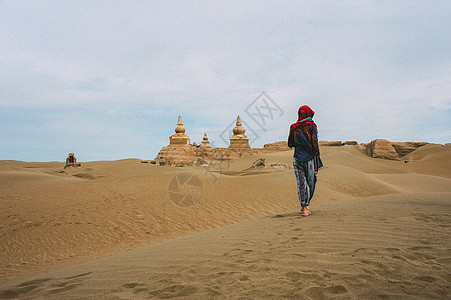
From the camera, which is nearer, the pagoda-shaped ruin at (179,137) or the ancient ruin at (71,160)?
the ancient ruin at (71,160)

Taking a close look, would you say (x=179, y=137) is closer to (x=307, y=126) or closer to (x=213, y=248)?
(x=307, y=126)

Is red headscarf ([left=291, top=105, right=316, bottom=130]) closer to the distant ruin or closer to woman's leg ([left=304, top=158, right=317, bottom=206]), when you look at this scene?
woman's leg ([left=304, top=158, right=317, bottom=206])

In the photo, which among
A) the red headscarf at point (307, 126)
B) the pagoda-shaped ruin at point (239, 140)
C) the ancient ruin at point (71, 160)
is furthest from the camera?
the pagoda-shaped ruin at point (239, 140)

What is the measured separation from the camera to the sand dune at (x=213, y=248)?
7.91ft

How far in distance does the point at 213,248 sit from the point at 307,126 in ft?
10.6

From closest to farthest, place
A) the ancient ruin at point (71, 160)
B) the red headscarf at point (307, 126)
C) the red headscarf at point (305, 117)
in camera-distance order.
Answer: the red headscarf at point (307, 126), the red headscarf at point (305, 117), the ancient ruin at point (71, 160)

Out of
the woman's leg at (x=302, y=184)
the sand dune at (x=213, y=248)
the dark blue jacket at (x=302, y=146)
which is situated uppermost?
the dark blue jacket at (x=302, y=146)

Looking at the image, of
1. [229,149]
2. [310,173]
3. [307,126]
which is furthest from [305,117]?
[229,149]

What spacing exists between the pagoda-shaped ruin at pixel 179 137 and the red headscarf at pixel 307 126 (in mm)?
30003

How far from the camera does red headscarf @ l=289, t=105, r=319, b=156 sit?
5598 millimetres

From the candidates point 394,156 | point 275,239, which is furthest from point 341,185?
point 394,156

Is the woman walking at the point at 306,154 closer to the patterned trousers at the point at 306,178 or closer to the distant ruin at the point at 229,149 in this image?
the patterned trousers at the point at 306,178

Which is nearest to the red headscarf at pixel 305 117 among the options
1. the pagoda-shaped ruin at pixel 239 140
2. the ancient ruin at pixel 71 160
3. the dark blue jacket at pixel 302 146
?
the dark blue jacket at pixel 302 146

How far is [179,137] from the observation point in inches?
1422
